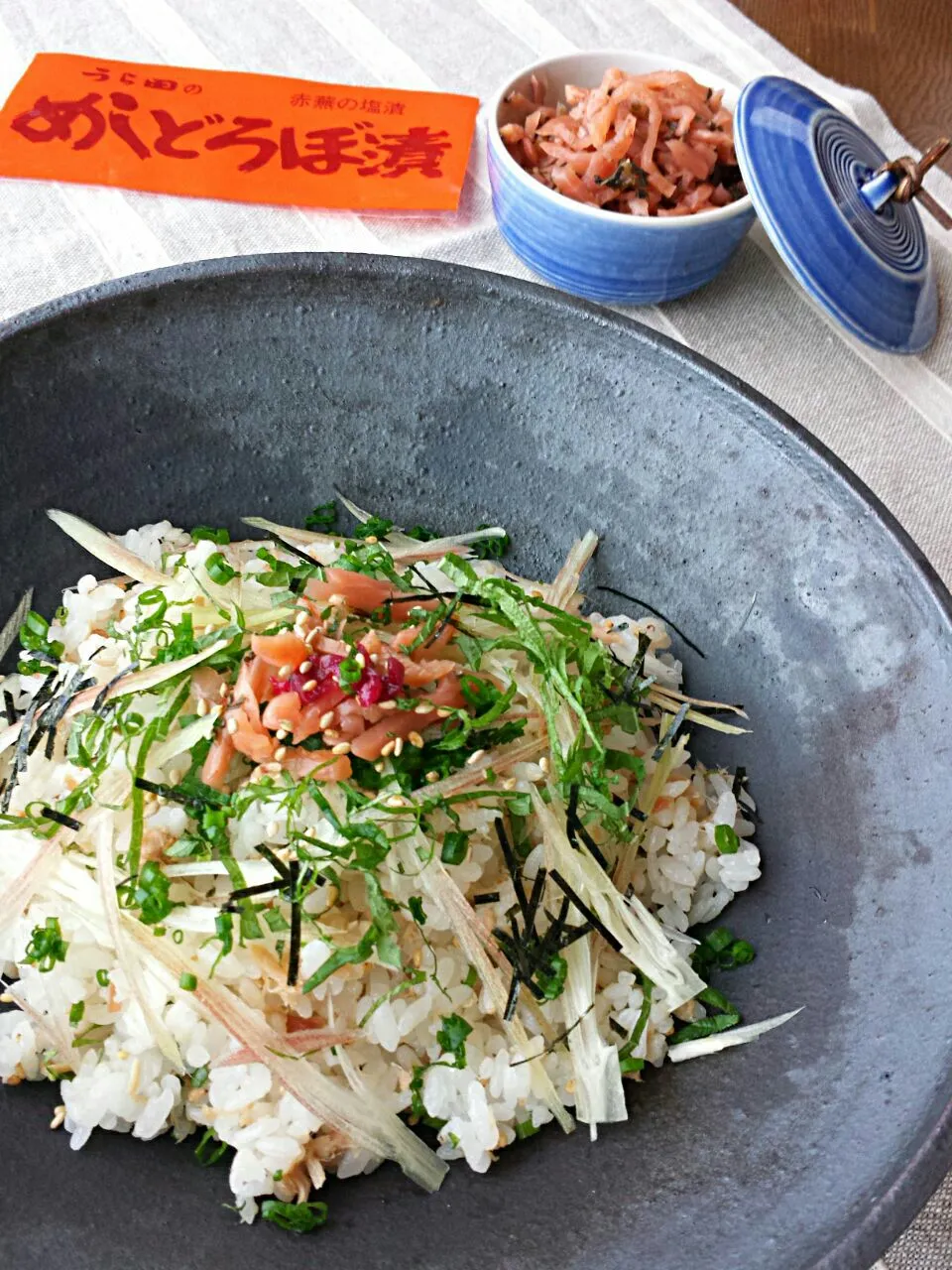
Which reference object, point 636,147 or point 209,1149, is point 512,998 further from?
point 636,147

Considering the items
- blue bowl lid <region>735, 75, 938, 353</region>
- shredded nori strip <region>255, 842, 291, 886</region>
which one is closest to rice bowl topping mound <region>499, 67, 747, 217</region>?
blue bowl lid <region>735, 75, 938, 353</region>

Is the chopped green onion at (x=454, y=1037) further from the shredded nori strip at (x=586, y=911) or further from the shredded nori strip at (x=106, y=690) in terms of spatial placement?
the shredded nori strip at (x=106, y=690)

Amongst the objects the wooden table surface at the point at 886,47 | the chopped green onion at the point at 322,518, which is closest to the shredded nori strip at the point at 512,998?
the chopped green onion at the point at 322,518

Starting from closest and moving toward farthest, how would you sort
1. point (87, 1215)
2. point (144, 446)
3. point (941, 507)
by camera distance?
point (87, 1215) < point (144, 446) < point (941, 507)

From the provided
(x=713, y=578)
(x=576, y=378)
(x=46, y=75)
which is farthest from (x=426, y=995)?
(x=46, y=75)

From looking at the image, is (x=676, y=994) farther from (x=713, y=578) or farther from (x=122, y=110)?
(x=122, y=110)

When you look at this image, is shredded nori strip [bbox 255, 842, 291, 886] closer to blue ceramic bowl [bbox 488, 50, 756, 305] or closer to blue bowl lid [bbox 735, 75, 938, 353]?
blue ceramic bowl [bbox 488, 50, 756, 305]
